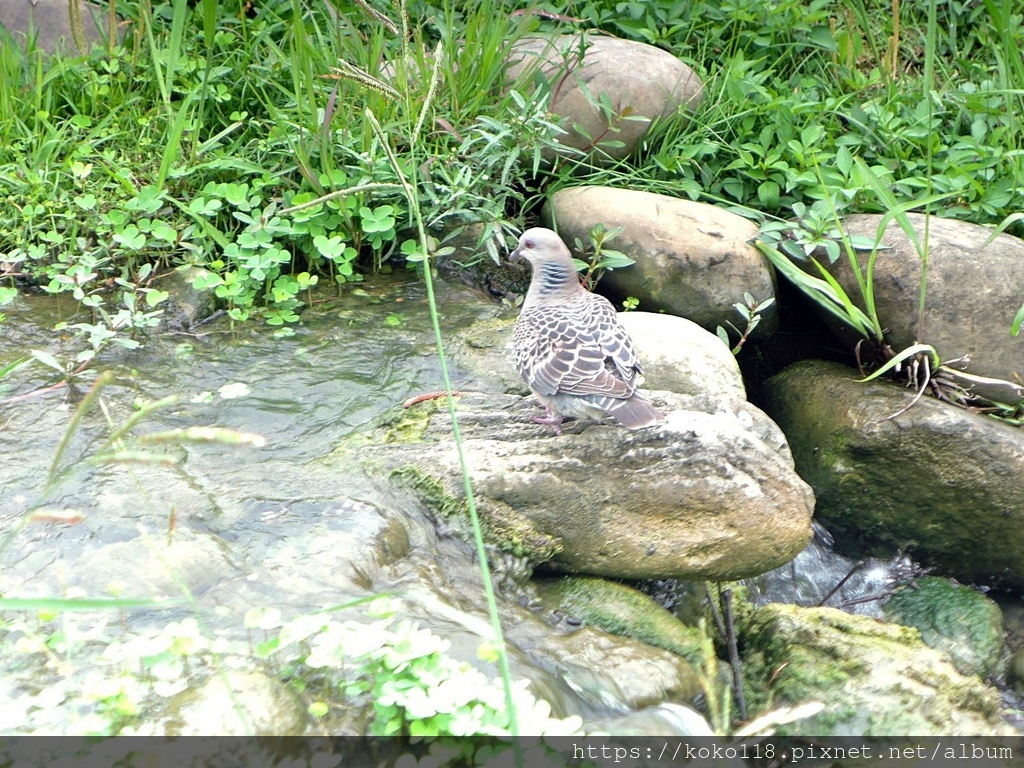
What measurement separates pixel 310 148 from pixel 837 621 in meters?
3.14

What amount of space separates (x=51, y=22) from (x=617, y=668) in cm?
494

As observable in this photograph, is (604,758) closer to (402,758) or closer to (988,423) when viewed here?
(402,758)

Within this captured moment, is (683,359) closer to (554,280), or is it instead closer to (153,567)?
(554,280)

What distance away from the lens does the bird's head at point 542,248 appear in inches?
172

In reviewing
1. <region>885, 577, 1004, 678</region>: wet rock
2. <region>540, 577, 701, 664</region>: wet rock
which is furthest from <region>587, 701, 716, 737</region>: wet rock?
<region>885, 577, 1004, 678</region>: wet rock

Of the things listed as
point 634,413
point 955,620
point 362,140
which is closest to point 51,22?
point 362,140

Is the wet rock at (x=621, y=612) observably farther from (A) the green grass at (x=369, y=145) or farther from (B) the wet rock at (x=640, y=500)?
(A) the green grass at (x=369, y=145)

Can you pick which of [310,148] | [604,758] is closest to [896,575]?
[604,758]

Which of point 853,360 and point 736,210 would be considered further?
point 736,210

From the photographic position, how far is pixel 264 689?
244 cm

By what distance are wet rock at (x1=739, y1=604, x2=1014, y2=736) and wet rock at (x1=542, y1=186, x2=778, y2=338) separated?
5.65 ft

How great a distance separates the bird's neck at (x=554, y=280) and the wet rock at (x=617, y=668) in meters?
1.56

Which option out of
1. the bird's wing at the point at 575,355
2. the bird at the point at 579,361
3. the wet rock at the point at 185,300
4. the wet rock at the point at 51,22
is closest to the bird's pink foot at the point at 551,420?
the bird at the point at 579,361

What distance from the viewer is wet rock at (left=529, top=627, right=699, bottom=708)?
2938mm
